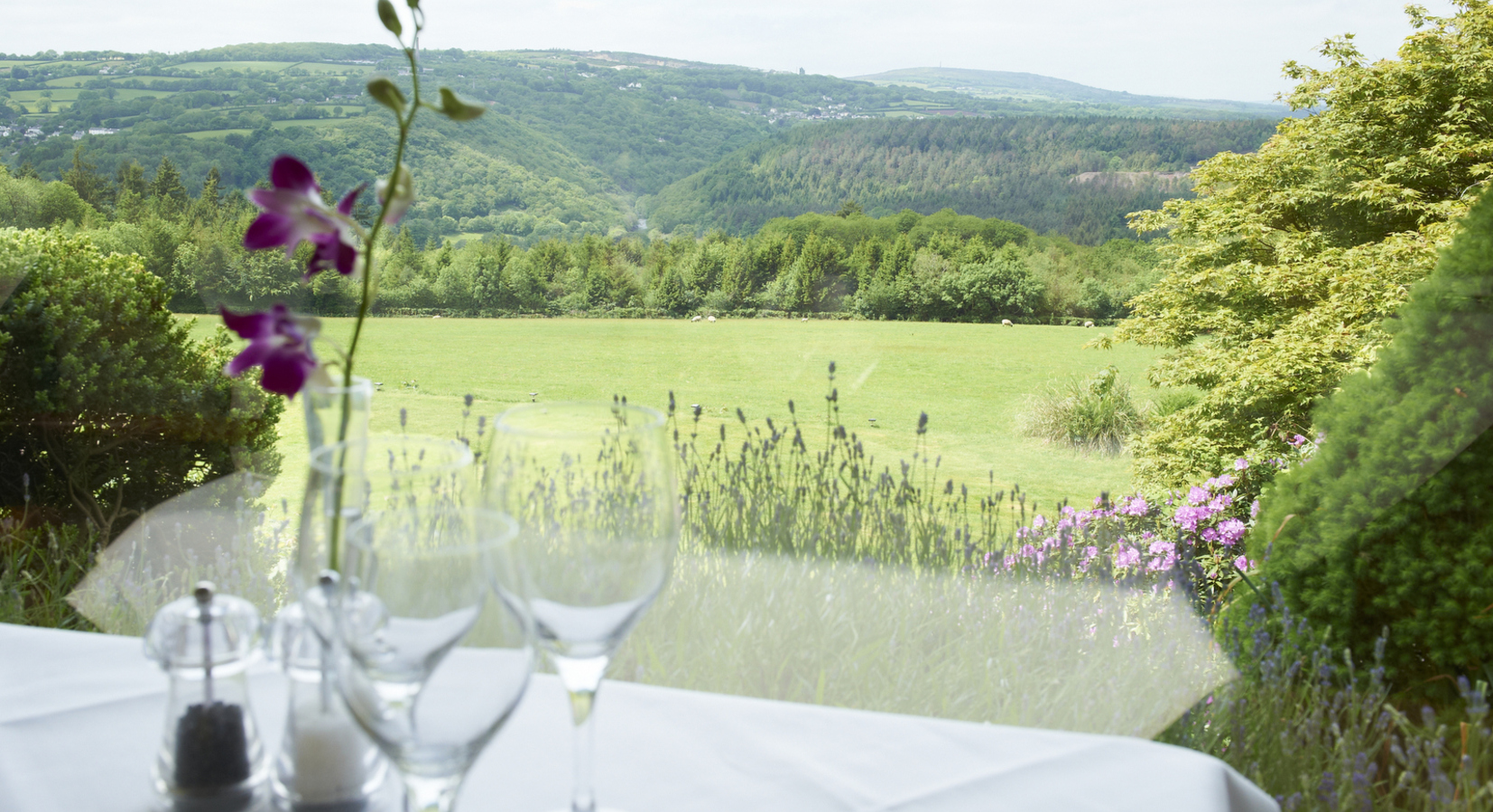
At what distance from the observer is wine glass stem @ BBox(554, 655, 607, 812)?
522 millimetres

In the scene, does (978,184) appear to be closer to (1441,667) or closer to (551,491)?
(1441,667)

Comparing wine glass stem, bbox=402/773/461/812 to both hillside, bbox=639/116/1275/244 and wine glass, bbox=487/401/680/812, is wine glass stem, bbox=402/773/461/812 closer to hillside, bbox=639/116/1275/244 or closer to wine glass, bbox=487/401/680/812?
wine glass, bbox=487/401/680/812

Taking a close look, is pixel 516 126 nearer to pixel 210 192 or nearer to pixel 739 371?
pixel 210 192

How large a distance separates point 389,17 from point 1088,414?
336 centimetres

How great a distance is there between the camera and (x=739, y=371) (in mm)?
3945

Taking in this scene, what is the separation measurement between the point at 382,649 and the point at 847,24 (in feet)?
11.2

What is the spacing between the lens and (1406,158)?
9.13 ft

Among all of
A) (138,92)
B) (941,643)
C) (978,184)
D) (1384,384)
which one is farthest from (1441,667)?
(138,92)

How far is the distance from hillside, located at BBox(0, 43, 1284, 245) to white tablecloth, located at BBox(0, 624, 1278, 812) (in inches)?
119

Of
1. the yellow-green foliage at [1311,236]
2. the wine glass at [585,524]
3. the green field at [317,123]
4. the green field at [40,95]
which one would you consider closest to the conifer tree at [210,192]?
the green field at [317,123]

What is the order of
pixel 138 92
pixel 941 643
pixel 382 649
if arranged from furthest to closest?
pixel 138 92 < pixel 941 643 < pixel 382 649

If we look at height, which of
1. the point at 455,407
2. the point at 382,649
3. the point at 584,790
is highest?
the point at 382,649

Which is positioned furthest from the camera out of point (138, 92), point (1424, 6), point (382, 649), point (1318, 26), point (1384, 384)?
point (138, 92)

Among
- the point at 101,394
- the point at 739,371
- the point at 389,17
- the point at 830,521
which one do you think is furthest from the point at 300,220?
the point at 739,371
